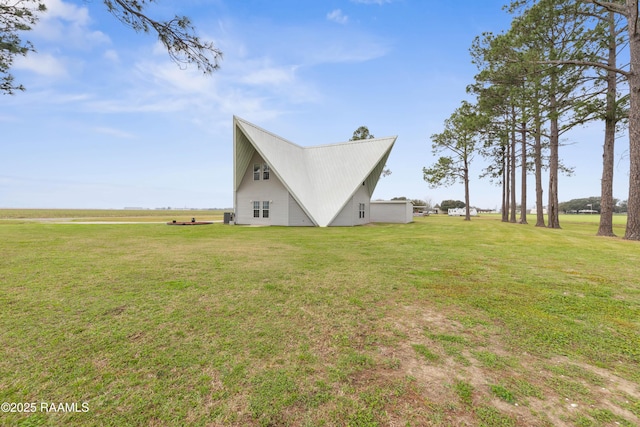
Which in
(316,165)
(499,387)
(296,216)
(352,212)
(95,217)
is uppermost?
(316,165)

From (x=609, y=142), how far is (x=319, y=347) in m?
20.0

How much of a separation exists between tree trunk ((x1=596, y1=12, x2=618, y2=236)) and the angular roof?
12.7 meters

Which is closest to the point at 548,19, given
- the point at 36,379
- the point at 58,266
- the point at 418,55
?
the point at 418,55

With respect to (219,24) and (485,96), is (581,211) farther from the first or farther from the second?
(219,24)

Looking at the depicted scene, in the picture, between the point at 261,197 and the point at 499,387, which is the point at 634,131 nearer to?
the point at 499,387

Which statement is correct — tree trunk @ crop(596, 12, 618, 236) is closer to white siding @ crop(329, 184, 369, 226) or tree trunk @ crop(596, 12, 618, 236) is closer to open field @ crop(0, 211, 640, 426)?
open field @ crop(0, 211, 640, 426)

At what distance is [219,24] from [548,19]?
1686 centimetres

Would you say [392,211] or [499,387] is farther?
[392,211]

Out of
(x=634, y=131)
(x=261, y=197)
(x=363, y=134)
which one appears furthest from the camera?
(x=363, y=134)

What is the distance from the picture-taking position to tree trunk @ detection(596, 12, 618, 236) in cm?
1392

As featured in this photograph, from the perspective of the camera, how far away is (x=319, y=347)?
2.97 metres

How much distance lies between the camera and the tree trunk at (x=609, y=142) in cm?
1392

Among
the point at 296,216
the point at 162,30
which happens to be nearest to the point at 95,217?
the point at 296,216

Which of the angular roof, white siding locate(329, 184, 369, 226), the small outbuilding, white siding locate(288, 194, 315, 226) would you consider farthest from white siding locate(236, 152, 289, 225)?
the small outbuilding
